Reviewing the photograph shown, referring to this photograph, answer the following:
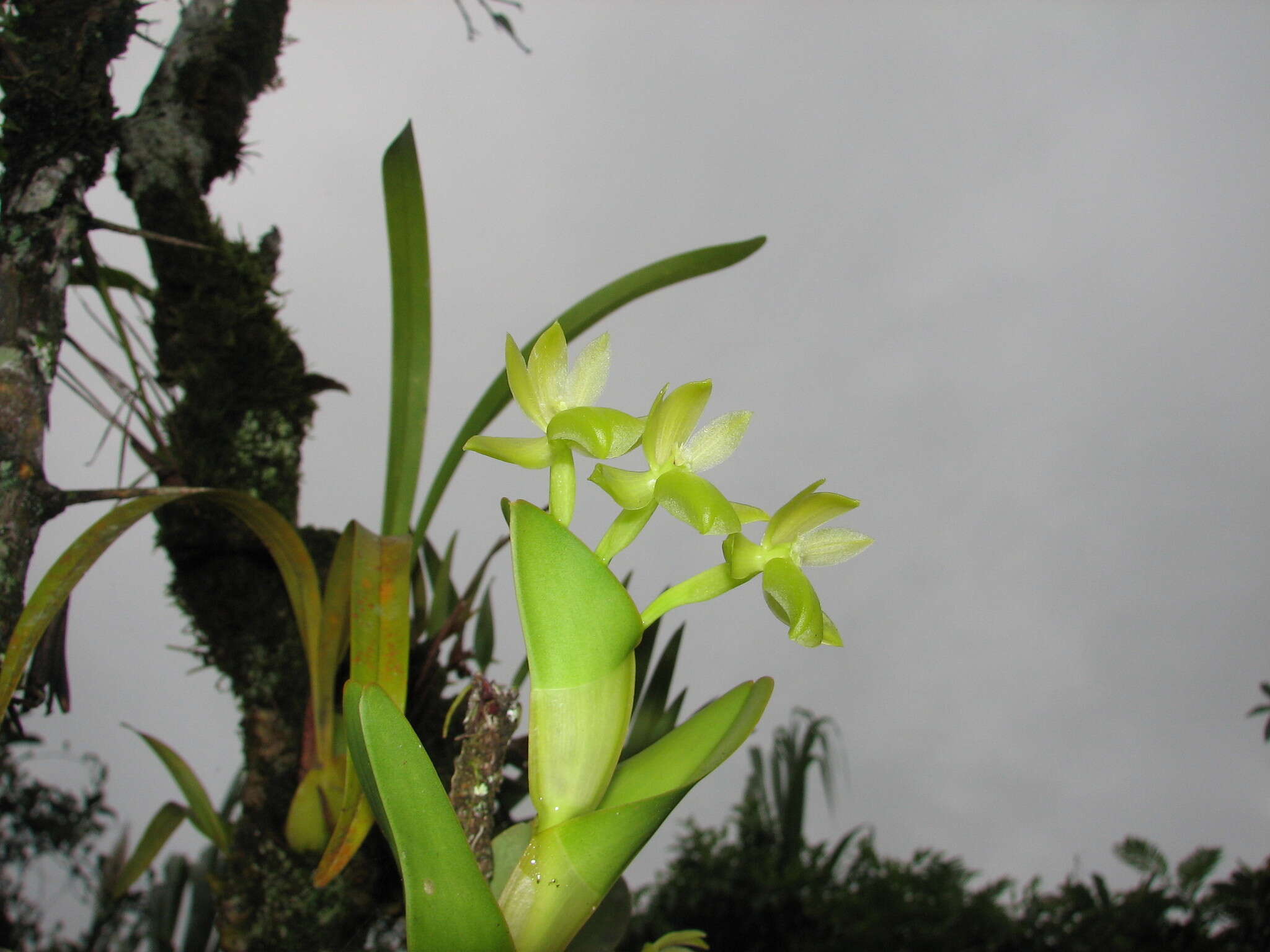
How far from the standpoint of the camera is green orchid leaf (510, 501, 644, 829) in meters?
0.46

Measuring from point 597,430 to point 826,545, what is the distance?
0.17 m

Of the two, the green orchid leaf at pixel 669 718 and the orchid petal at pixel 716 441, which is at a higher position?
the orchid petal at pixel 716 441

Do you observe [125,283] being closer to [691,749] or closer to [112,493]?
[112,493]

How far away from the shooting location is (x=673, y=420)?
1.63 feet

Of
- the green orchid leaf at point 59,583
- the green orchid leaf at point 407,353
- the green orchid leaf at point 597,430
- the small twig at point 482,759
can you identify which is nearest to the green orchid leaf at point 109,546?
the green orchid leaf at point 59,583

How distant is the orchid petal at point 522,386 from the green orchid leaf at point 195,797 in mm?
887

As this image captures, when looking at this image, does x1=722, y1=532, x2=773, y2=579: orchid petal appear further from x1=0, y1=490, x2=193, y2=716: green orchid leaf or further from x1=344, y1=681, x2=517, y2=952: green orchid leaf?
x1=0, y1=490, x2=193, y2=716: green orchid leaf

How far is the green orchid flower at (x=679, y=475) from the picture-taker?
0.46 metres

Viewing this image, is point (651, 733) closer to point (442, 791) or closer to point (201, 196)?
point (442, 791)

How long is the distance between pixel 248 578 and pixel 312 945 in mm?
457

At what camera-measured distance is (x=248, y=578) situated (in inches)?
41.6

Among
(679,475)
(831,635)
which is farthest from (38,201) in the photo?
(831,635)

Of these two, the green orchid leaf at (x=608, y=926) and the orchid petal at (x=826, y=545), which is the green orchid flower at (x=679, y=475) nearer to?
the orchid petal at (x=826, y=545)

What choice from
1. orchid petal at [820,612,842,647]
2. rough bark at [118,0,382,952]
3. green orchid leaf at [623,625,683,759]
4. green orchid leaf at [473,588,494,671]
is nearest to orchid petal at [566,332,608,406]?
orchid petal at [820,612,842,647]
